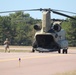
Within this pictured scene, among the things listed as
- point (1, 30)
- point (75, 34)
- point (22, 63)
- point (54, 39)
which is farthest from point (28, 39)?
point (22, 63)

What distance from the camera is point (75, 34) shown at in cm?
8950

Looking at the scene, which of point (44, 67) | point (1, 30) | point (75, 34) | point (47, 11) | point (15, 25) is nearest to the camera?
Answer: point (44, 67)

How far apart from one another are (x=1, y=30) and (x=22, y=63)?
83.4 metres

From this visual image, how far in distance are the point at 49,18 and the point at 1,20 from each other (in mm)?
71918

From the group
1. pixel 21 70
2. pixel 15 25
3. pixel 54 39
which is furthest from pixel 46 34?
pixel 15 25

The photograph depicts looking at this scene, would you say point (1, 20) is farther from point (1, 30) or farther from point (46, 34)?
point (46, 34)

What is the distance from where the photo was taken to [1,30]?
100688 millimetres

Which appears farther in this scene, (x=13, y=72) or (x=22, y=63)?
(x=22, y=63)

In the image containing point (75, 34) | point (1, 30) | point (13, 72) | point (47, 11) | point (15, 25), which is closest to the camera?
point (13, 72)

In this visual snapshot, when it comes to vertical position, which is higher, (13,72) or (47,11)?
(47,11)

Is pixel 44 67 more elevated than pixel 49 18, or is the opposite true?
pixel 49 18

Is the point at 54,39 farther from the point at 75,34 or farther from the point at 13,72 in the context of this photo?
the point at 75,34

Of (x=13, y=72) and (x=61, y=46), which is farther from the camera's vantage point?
(x=61, y=46)

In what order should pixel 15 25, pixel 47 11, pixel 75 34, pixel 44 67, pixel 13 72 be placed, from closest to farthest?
pixel 13 72
pixel 44 67
pixel 47 11
pixel 75 34
pixel 15 25
